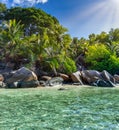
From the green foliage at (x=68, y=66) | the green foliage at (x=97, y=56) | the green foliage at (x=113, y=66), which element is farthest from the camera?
the green foliage at (x=97, y=56)

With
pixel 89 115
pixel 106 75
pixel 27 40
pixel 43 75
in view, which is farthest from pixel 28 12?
pixel 89 115

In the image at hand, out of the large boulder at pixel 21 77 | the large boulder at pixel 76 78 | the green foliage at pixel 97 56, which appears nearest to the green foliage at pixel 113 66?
the green foliage at pixel 97 56

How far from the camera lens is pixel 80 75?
4103 cm

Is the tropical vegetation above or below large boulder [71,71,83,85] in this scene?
above

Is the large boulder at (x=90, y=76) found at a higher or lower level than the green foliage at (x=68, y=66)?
lower

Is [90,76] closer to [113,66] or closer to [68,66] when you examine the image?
[68,66]

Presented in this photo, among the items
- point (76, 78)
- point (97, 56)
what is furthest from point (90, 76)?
point (97, 56)

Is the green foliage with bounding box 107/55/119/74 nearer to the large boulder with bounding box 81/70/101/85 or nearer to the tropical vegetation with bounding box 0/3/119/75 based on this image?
the tropical vegetation with bounding box 0/3/119/75

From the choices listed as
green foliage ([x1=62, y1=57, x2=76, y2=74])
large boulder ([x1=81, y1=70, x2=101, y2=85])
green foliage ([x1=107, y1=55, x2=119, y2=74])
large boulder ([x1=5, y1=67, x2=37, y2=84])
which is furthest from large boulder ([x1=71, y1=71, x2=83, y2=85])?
green foliage ([x1=107, y1=55, x2=119, y2=74])

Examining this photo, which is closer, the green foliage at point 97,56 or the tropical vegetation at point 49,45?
the tropical vegetation at point 49,45

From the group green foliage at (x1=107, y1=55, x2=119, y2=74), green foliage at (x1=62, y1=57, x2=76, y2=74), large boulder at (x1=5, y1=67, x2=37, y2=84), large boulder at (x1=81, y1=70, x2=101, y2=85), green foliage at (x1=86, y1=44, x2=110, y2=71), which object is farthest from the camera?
green foliage at (x1=86, y1=44, x2=110, y2=71)

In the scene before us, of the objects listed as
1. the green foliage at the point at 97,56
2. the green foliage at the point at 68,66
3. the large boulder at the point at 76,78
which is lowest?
the large boulder at the point at 76,78

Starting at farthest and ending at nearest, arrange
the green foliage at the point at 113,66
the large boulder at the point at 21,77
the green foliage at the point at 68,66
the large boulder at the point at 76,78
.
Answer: the green foliage at the point at 113,66 < the green foliage at the point at 68,66 < the large boulder at the point at 76,78 < the large boulder at the point at 21,77

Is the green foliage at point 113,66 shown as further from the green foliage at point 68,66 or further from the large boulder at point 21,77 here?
the large boulder at point 21,77
